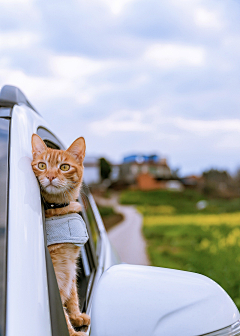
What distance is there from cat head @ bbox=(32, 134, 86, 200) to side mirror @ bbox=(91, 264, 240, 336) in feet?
0.90

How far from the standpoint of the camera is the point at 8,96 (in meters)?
1.14

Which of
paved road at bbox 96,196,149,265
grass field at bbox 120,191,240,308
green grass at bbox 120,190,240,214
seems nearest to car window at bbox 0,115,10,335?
grass field at bbox 120,191,240,308

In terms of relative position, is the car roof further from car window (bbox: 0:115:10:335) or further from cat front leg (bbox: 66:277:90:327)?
cat front leg (bbox: 66:277:90:327)

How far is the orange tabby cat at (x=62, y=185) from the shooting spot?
940 millimetres

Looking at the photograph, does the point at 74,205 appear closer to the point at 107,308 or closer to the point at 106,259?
the point at 107,308

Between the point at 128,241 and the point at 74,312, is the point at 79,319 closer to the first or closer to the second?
the point at 74,312

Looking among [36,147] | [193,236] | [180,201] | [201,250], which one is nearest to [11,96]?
[36,147]

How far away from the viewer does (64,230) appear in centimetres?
96

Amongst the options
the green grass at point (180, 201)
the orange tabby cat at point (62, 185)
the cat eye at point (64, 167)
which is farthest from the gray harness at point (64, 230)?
the green grass at point (180, 201)

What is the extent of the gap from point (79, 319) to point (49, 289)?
0.77ft

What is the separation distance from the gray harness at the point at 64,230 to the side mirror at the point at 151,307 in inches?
5.5

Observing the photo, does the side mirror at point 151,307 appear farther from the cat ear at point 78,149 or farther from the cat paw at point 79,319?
the cat ear at point 78,149

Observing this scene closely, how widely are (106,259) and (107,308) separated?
104 centimetres

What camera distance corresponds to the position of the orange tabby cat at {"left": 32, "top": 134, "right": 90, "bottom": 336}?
94cm
